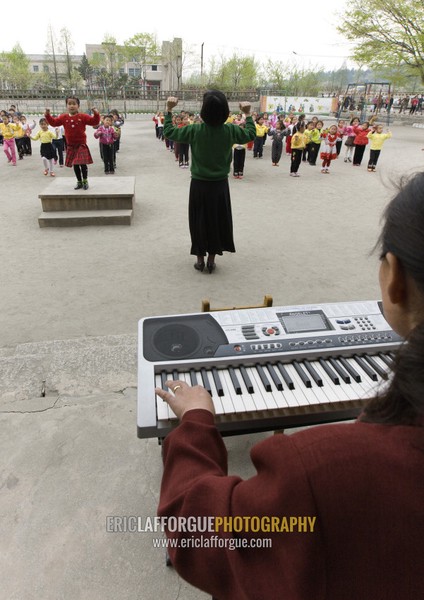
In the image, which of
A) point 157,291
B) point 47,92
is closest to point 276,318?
point 157,291

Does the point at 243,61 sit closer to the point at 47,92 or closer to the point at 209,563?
the point at 47,92

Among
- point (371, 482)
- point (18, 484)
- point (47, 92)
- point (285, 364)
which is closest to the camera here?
point (371, 482)

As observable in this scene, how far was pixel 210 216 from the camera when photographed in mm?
4363

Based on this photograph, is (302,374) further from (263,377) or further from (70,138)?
(70,138)

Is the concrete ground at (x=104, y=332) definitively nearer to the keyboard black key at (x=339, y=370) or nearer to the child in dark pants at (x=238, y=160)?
the keyboard black key at (x=339, y=370)

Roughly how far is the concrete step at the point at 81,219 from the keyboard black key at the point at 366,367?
5.40m

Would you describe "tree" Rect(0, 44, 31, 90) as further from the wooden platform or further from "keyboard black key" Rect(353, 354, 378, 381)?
"keyboard black key" Rect(353, 354, 378, 381)

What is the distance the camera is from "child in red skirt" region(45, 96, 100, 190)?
6.32 metres

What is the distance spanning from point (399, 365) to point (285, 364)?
0.98 metres

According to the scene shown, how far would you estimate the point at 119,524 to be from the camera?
1822mm

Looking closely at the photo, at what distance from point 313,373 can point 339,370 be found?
0.38 ft

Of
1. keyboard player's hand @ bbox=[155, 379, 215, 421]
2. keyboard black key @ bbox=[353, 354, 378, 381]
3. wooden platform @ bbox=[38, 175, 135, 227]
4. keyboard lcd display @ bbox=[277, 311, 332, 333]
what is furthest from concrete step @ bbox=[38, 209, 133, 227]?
keyboard player's hand @ bbox=[155, 379, 215, 421]

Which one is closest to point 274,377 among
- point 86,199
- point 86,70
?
point 86,199

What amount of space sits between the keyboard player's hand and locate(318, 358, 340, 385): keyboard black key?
59 centimetres
